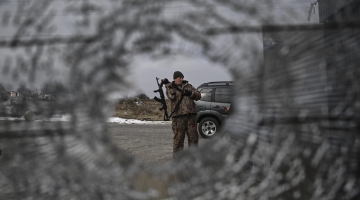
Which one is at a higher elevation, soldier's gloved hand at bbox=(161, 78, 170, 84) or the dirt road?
soldier's gloved hand at bbox=(161, 78, 170, 84)

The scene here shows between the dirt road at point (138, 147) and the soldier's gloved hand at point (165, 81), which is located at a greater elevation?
the soldier's gloved hand at point (165, 81)

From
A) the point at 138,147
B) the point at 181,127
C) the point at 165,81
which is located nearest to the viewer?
the point at 165,81

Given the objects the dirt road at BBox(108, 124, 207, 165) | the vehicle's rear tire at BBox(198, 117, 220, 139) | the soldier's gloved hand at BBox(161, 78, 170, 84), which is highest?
the soldier's gloved hand at BBox(161, 78, 170, 84)

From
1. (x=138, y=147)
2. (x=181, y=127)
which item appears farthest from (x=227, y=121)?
(x=181, y=127)

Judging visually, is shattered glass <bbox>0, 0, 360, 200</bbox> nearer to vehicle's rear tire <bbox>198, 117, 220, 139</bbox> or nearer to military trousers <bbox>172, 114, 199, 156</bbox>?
vehicle's rear tire <bbox>198, 117, 220, 139</bbox>

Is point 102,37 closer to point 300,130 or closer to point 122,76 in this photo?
point 122,76

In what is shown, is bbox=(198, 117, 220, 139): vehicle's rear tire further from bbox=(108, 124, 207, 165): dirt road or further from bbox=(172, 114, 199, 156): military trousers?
bbox=(172, 114, 199, 156): military trousers

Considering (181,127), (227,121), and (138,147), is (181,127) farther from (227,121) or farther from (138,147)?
(227,121)

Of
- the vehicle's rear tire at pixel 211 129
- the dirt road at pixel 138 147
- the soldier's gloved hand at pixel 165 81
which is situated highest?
the soldier's gloved hand at pixel 165 81

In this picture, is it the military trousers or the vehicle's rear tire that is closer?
the vehicle's rear tire

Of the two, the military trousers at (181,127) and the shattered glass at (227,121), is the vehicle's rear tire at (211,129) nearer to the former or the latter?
the shattered glass at (227,121)

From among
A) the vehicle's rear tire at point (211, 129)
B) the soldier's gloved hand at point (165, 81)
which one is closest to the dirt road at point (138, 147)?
the vehicle's rear tire at point (211, 129)

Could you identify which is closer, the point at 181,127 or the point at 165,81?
the point at 165,81

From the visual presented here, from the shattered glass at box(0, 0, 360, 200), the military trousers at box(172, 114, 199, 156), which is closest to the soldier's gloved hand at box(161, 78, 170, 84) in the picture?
the shattered glass at box(0, 0, 360, 200)
